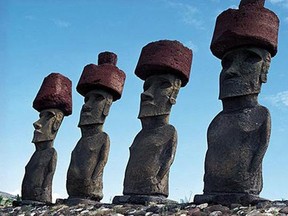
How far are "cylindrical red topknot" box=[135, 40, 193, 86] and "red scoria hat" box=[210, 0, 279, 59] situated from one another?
1.04 m

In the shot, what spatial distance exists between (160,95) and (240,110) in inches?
70.9

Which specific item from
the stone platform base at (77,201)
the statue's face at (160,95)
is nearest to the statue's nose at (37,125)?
the stone platform base at (77,201)

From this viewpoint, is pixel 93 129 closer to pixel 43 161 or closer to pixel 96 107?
pixel 96 107

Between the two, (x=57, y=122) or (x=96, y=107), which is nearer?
(x=96, y=107)

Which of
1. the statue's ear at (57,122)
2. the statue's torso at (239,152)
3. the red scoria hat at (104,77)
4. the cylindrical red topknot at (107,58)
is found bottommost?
the statue's torso at (239,152)

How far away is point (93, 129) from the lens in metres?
11.3

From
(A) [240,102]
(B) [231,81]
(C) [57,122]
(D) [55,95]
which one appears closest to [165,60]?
(B) [231,81]

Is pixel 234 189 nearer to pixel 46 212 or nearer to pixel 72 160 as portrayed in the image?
pixel 46 212

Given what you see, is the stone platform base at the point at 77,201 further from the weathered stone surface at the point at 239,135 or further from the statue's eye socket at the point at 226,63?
the statue's eye socket at the point at 226,63

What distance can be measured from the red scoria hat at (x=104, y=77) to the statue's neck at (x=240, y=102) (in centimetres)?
353

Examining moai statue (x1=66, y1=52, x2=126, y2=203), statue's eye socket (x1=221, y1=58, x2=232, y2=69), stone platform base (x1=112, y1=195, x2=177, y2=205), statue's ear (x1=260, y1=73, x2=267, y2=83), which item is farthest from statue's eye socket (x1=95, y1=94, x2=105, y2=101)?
statue's ear (x1=260, y1=73, x2=267, y2=83)

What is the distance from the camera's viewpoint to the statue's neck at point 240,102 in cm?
821

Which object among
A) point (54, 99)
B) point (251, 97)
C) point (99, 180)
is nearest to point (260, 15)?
point (251, 97)

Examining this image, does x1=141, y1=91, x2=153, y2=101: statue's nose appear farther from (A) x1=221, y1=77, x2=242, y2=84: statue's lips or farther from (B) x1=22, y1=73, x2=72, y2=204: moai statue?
(B) x1=22, y1=73, x2=72, y2=204: moai statue
